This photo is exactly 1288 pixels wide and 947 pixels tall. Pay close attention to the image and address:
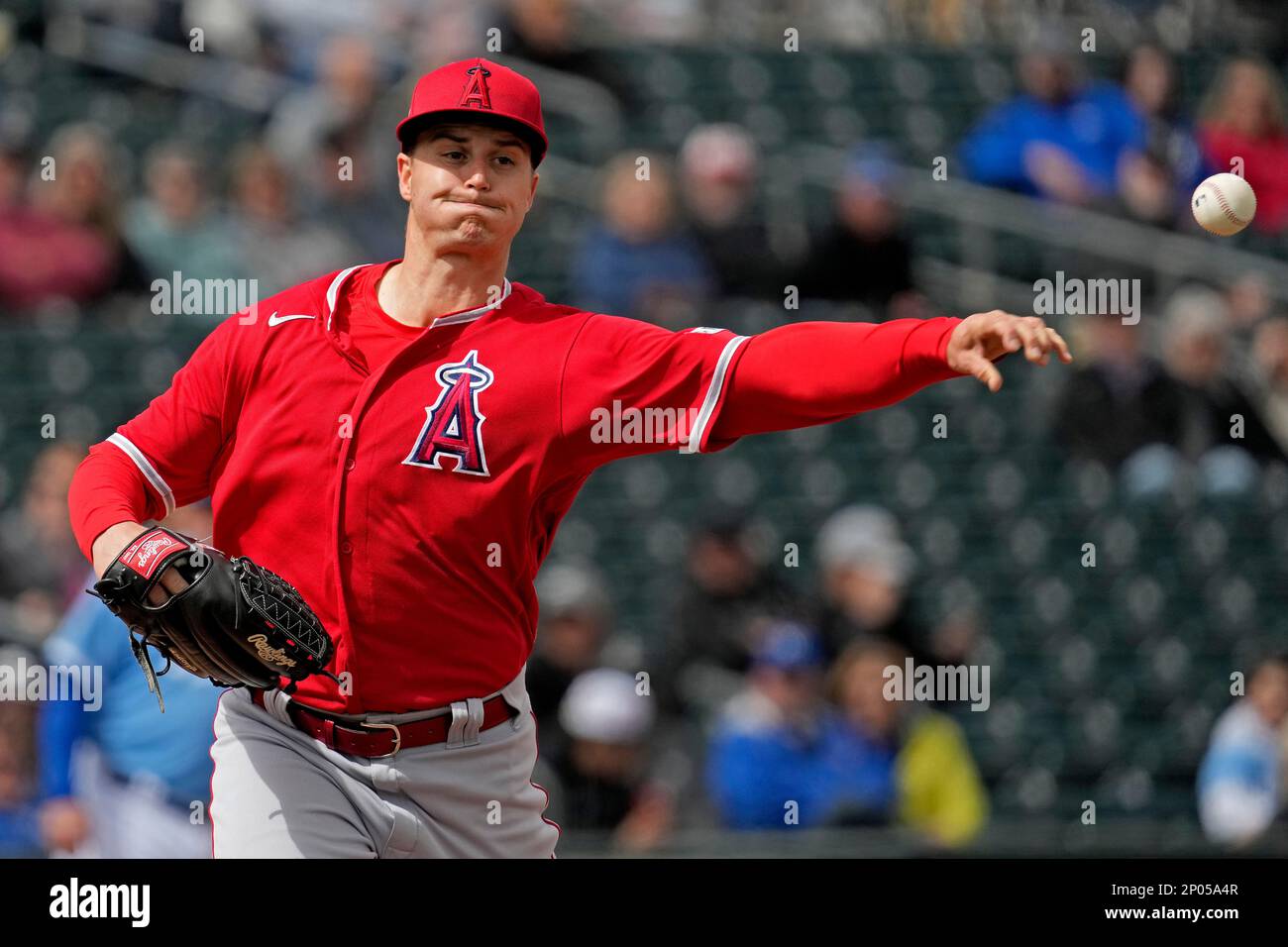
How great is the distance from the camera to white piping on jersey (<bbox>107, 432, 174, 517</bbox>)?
11.3ft

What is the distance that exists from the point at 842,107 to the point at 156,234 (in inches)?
145

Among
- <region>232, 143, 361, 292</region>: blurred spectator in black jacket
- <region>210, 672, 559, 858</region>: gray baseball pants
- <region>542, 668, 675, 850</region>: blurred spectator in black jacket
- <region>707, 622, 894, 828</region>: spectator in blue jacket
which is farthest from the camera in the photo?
<region>232, 143, 361, 292</region>: blurred spectator in black jacket

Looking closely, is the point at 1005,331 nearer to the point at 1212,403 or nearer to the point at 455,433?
the point at 455,433

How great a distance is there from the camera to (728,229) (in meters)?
8.42

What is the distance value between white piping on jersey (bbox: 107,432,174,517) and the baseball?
2480 millimetres

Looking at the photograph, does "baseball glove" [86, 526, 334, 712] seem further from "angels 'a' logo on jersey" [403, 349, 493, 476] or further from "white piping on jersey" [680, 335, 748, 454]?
"white piping on jersey" [680, 335, 748, 454]

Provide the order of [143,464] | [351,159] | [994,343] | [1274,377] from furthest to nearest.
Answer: [351,159] → [1274,377] → [143,464] → [994,343]

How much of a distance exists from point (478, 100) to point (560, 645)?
369 centimetres

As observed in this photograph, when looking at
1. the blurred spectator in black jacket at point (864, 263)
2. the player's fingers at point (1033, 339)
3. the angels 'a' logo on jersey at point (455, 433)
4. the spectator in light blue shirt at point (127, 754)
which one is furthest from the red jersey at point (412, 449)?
the blurred spectator in black jacket at point (864, 263)

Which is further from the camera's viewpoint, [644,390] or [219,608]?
[644,390]

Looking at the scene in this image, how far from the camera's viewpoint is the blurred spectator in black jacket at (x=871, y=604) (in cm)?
714

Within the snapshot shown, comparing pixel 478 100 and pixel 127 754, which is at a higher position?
pixel 478 100

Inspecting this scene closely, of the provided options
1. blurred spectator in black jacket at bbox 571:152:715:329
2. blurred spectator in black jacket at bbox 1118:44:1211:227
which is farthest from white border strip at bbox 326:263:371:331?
blurred spectator in black jacket at bbox 1118:44:1211:227

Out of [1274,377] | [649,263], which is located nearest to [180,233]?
[649,263]
